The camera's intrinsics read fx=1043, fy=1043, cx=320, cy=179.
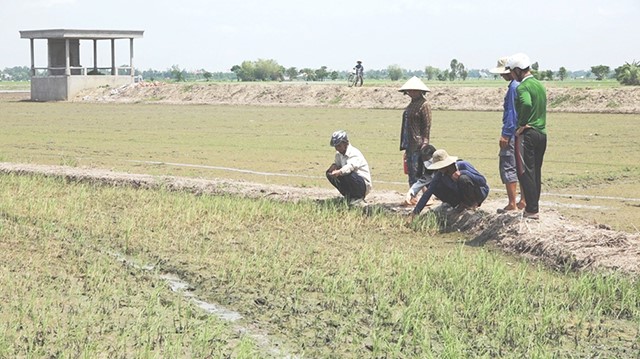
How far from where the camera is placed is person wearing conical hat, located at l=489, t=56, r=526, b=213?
30.0 feet

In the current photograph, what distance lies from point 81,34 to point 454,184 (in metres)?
33.8

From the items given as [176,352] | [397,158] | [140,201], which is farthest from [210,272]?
[397,158]

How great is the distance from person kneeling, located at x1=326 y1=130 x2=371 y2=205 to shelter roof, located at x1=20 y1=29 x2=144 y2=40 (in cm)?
3235

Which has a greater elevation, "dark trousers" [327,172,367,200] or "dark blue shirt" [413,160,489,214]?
"dark blue shirt" [413,160,489,214]

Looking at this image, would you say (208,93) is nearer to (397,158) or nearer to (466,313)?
(397,158)

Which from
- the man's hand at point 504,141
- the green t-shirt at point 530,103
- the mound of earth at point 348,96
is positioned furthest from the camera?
the mound of earth at point 348,96

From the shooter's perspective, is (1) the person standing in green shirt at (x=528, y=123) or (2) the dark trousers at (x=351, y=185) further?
(2) the dark trousers at (x=351, y=185)

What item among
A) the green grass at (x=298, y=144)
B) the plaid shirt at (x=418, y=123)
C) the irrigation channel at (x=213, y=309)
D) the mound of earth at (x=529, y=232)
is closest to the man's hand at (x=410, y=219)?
the mound of earth at (x=529, y=232)

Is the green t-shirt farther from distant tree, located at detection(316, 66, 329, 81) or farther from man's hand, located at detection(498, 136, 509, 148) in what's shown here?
distant tree, located at detection(316, 66, 329, 81)

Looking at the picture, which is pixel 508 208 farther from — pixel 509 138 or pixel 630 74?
pixel 630 74

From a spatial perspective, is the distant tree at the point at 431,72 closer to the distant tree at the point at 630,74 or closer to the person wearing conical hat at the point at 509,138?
the distant tree at the point at 630,74

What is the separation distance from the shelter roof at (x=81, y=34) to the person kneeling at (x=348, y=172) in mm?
32346

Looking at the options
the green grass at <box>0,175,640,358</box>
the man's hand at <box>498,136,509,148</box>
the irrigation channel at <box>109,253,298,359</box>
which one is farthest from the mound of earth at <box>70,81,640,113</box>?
the irrigation channel at <box>109,253,298,359</box>

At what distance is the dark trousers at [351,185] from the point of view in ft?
35.6
